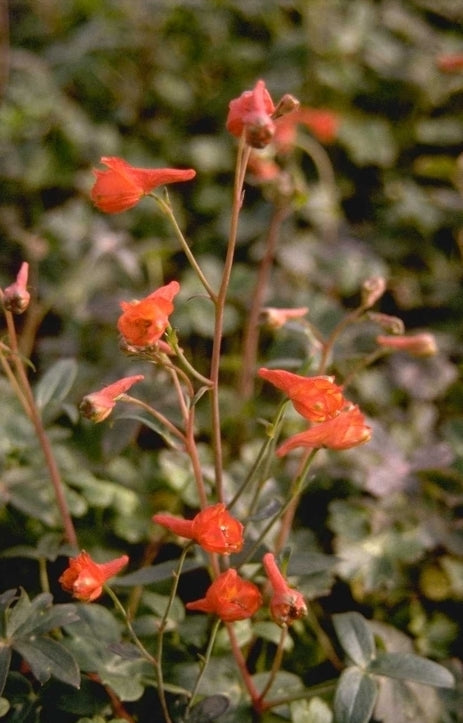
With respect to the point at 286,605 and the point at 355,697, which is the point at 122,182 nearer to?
the point at 286,605

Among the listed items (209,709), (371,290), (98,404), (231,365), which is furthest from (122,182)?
(231,365)

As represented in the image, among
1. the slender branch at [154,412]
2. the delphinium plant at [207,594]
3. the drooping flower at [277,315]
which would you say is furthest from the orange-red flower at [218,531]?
the drooping flower at [277,315]

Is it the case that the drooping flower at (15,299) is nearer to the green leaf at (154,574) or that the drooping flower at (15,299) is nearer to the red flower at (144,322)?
the red flower at (144,322)

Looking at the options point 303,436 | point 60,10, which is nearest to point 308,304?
point 303,436

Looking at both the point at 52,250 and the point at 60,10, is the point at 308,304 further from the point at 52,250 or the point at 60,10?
the point at 60,10

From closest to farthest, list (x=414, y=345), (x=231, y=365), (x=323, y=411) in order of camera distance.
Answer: (x=323, y=411)
(x=414, y=345)
(x=231, y=365)

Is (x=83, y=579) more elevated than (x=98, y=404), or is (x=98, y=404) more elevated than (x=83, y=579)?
(x=98, y=404)

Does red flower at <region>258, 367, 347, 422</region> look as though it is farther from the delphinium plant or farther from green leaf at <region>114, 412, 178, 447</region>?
green leaf at <region>114, 412, 178, 447</region>
